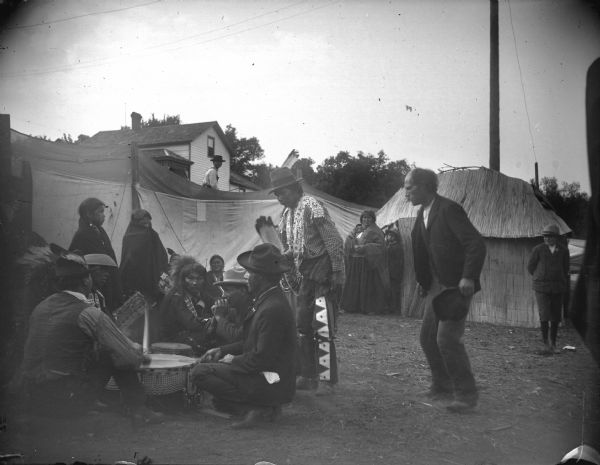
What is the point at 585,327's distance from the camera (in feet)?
6.57

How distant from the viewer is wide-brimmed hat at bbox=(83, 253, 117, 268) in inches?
131

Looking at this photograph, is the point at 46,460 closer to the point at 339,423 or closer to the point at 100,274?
the point at 100,274

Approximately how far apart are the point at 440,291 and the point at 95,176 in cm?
274

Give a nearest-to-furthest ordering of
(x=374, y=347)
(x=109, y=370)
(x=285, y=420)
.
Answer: (x=109, y=370) → (x=285, y=420) → (x=374, y=347)

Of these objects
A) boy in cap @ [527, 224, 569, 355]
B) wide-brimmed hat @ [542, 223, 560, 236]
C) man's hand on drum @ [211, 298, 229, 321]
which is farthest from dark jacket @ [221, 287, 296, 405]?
wide-brimmed hat @ [542, 223, 560, 236]

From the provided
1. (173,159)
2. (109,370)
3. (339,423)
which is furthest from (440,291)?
(173,159)

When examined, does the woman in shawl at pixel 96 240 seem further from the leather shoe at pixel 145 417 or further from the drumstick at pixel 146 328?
the leather shoe at pixel 145 417

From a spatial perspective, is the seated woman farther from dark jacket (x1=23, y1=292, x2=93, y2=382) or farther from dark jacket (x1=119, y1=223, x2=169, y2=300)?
dark jacket (x1=23, y1=292, x2=93, y2=382)

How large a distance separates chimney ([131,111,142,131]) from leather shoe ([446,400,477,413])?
3024mm

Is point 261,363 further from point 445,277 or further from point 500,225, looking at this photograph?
point 500,225

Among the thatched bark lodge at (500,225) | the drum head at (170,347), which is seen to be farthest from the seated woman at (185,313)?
the thatched bark lodge at (500,225)

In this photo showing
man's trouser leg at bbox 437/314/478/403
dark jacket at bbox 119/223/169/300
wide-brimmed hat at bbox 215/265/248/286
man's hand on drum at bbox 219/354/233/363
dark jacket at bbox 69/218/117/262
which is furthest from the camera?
dark jacket at bbox 119/223/169/300

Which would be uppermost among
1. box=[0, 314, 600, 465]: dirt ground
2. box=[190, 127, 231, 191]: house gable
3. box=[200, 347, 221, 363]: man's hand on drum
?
box=[190, 127, 231, 191]: house gable

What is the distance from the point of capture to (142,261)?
397 cm
